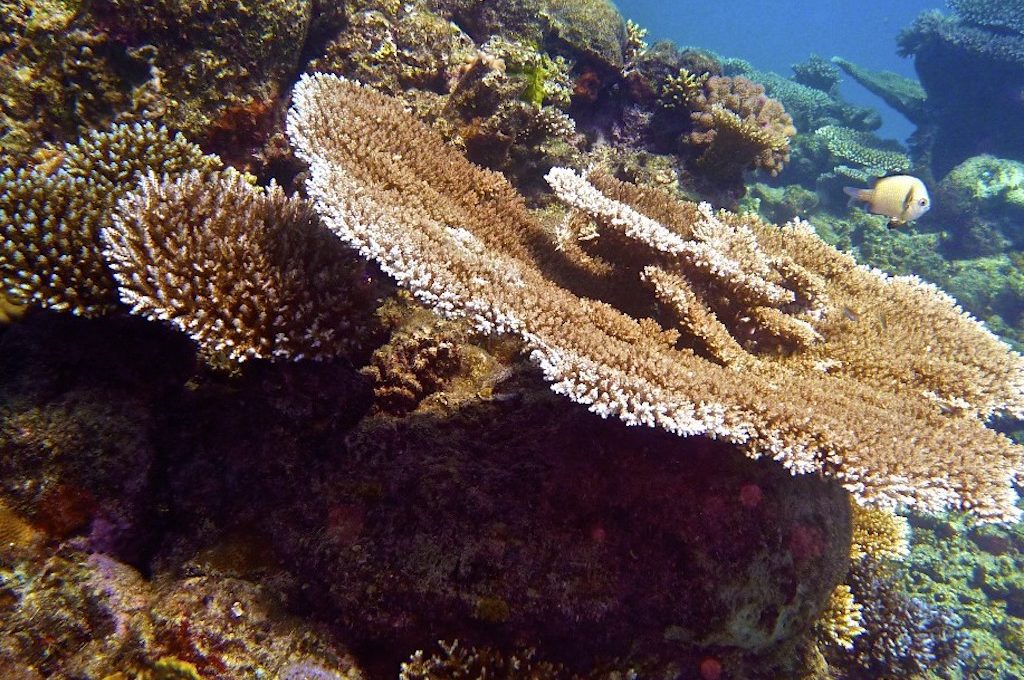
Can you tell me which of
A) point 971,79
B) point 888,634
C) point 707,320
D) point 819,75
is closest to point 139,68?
point 707,320

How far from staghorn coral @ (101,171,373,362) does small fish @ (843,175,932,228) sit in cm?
612

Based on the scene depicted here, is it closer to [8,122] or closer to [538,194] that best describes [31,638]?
[8,122]

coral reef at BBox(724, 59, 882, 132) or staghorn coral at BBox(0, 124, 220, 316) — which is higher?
coral reef at BBox(724, 59, 882, 132)

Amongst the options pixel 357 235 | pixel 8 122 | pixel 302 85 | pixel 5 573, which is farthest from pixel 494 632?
pixel 8 122

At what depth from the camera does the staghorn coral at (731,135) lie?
21.6ft

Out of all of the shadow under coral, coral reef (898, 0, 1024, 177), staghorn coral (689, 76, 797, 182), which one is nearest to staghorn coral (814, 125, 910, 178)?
coral reef (898, 0, 1024, 177)

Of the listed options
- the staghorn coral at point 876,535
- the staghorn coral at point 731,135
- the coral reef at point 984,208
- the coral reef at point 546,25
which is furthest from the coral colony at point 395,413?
the coral reef at point 984,208

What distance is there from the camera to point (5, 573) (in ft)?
9.43

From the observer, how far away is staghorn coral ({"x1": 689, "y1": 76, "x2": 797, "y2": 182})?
21.6 feet

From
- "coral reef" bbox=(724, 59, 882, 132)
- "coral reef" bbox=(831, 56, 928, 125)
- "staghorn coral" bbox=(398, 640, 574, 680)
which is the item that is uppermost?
"coral reef" bbox=(831, 56, 928, 125)

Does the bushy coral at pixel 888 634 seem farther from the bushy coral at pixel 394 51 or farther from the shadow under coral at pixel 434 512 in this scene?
the bushy coral at pixel 394 51

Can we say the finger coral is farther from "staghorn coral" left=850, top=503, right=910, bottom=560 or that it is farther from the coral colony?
"staghorn coral" left=850, top=503, right=910, bottom=560

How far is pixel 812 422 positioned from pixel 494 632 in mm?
2014

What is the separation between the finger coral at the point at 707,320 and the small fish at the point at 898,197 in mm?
2556
